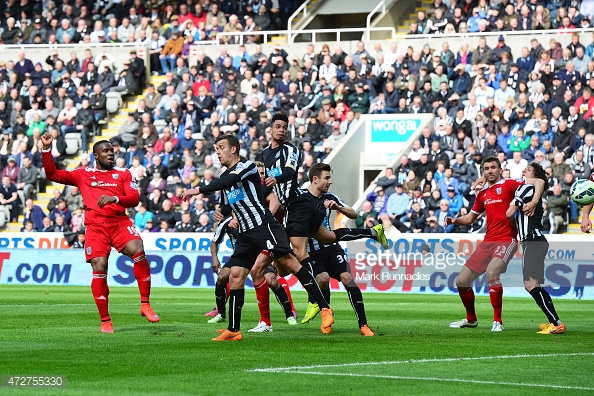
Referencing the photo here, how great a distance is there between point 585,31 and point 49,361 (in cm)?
2283

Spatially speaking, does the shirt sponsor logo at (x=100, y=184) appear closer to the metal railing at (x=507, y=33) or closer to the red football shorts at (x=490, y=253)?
the red football shorts at (x=490, y=253)

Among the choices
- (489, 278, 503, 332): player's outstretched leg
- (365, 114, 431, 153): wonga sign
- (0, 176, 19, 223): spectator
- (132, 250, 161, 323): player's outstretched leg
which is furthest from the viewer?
(0, 176, 19, 223): spectator

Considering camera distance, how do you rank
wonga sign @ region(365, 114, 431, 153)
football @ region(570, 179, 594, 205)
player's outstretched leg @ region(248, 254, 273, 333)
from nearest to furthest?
1. player's outstretched leg @ region(248, 254, 273, 333)
2. football @ region(570, 179, 594, 205)
3. wonga sign @ region(365, 114, 431, 153)

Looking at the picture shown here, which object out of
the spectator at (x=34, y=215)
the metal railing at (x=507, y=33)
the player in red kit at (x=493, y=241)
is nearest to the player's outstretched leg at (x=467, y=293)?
the player in red kit at (x=493, y=241)

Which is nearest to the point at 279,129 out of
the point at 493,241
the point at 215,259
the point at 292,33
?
the point at 493,241

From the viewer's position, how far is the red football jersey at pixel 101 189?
13.2 m

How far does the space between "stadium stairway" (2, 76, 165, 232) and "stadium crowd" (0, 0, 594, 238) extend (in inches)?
16.1

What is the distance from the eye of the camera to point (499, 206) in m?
14.0

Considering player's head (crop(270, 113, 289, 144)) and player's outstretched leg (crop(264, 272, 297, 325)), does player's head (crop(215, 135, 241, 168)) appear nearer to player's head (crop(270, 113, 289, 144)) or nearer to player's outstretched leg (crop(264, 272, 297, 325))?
player's head (crop(270, 113, 289, 144))

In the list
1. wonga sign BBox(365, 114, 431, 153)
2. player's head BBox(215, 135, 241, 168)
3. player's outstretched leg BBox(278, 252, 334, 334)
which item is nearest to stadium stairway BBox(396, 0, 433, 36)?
wonga sign BBox(365, 114, 431, 153)

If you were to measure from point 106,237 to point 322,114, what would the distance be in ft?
59.2

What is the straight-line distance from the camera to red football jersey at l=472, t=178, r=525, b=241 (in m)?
14.0

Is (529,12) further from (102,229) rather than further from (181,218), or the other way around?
(102,229)

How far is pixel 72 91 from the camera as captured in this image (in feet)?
116
